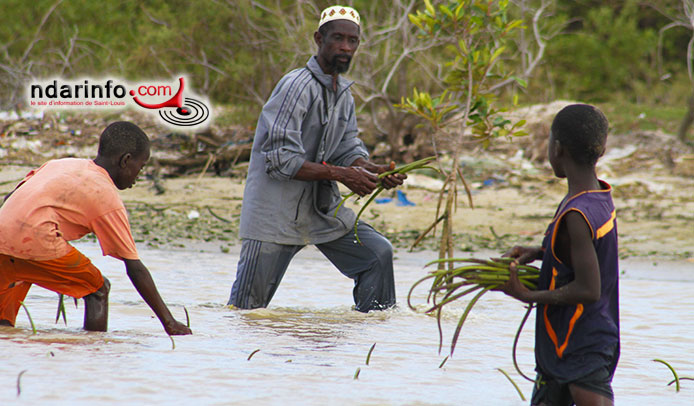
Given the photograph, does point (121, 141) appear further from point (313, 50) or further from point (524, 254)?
point (313, 50)

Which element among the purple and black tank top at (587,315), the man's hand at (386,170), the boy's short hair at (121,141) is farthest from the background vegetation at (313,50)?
the purple and black tank top at (587,315)

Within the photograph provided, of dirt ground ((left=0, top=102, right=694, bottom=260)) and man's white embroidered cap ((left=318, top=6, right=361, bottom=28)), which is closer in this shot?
man's white embroidered cap ((left=318, top=6, right=361, bottom=28))

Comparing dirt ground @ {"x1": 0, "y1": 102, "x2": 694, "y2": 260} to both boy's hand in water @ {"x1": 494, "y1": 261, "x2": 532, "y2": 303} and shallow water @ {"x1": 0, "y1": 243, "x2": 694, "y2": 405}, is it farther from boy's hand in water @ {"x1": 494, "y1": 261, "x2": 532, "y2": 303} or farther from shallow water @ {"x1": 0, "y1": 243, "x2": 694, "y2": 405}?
boy's hand in water @ {"x1": 494, "y1": 261, "x2": 532, "y2": 303}

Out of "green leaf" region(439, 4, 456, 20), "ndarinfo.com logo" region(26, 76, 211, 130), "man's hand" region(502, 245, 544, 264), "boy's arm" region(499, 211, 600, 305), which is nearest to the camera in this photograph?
"boy's arm" region(499, 211, 600, 305)

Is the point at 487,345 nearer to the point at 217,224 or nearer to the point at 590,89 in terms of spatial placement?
the point at 217,224

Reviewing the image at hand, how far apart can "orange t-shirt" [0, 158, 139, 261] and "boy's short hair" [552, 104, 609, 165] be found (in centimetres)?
187

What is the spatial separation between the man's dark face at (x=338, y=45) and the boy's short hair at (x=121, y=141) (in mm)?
1155

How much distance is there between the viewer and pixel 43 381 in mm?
3188

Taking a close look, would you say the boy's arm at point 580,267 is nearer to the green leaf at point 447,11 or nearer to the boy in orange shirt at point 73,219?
the boy in orange shirt at point 73,219

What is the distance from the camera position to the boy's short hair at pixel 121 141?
3.68m

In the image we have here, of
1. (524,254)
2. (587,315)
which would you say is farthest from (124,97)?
(587,315)

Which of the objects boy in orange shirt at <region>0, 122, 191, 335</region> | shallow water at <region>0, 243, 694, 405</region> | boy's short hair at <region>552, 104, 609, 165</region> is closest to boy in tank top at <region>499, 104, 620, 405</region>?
boy's short hair at <region>552, 104, 609, 165</region>

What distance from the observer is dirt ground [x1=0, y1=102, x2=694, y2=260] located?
28.0ft

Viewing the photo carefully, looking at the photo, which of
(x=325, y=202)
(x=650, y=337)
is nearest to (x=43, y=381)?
(x=325, y=202)
